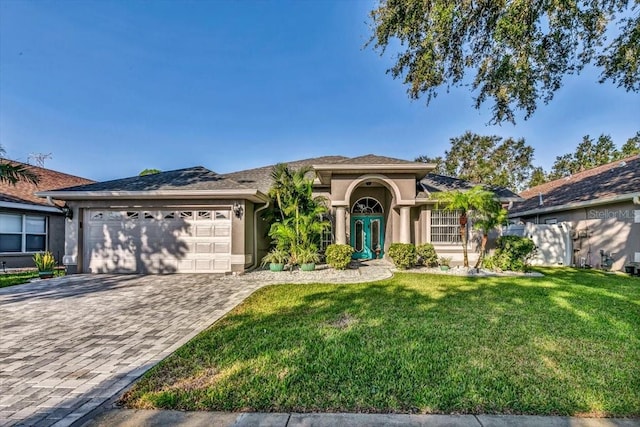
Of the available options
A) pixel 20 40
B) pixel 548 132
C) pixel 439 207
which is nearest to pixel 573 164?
pixel 548 132

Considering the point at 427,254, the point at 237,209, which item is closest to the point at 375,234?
the point at 427,254

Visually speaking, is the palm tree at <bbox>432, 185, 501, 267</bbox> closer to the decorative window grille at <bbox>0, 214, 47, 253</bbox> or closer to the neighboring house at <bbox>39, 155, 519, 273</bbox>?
the neighboring house at <bbox>39, 155, 519, 273</bbox>

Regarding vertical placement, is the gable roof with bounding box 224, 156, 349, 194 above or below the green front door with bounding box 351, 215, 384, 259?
above

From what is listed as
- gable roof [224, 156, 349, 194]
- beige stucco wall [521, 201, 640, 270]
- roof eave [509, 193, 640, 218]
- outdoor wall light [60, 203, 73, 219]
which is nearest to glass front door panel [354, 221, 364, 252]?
gable roof [224, 156, 349, 194]

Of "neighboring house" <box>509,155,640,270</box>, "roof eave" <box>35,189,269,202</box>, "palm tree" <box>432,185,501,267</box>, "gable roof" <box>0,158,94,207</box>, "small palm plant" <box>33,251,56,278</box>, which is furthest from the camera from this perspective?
"gable roof" <box>0,158,94,207</box>

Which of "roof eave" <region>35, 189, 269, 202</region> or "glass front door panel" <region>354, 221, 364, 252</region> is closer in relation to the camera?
"roof eave" <region>35, 189, 269, 202</region>

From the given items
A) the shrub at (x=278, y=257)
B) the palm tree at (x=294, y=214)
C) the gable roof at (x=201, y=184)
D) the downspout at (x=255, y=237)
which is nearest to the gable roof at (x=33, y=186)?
the gable roof at (x=201, y=184)

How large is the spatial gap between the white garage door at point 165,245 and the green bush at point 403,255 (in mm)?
6307

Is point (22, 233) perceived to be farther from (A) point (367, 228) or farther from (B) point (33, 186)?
(A) point (367, 228)

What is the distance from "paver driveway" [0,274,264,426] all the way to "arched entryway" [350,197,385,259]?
6.73m

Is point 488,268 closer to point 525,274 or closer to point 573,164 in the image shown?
point 525,274

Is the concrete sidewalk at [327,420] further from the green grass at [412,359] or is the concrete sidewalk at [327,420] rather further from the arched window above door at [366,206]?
the arched window above door at [366,206]

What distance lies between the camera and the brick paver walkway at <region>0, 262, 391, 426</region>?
308cm

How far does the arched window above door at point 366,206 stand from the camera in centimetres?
1467
